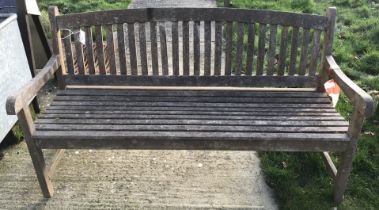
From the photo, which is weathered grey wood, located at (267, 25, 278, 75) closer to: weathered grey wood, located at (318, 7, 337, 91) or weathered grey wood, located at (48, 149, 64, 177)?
weathered grey wood, located at (318, 7, 337, 91)

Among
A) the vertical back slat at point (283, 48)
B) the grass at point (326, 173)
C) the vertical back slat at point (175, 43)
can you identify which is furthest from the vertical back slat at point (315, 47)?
the vertical back slat at point (175, 43)

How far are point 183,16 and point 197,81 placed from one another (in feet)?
1.89

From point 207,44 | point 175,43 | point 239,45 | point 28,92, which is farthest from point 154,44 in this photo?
point 28,92

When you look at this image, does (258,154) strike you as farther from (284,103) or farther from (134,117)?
(134,117)

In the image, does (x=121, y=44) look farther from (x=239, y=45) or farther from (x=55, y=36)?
(x=239, y=45)

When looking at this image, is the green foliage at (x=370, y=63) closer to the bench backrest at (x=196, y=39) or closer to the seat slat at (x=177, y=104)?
the bench backrest at (x=196, y=39)

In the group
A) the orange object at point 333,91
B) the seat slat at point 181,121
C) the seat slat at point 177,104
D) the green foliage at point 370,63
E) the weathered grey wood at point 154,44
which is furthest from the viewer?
the green foliage at point 370,63

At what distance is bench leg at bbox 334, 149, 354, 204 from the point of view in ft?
10.1

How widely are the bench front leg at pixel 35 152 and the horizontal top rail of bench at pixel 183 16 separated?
93 cm

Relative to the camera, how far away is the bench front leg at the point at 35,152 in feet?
9.77

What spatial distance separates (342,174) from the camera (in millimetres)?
3211

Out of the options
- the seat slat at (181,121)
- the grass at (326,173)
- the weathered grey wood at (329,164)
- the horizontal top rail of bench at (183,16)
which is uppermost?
the horizontal top rail of bench at (183,16)

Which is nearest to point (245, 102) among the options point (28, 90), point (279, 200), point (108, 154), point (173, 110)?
point (173, 110)

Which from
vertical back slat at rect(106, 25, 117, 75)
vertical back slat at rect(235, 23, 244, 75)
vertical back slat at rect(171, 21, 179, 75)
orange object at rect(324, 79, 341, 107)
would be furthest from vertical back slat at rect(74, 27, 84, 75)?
orange object at rect(324, 79, 341, 107)
